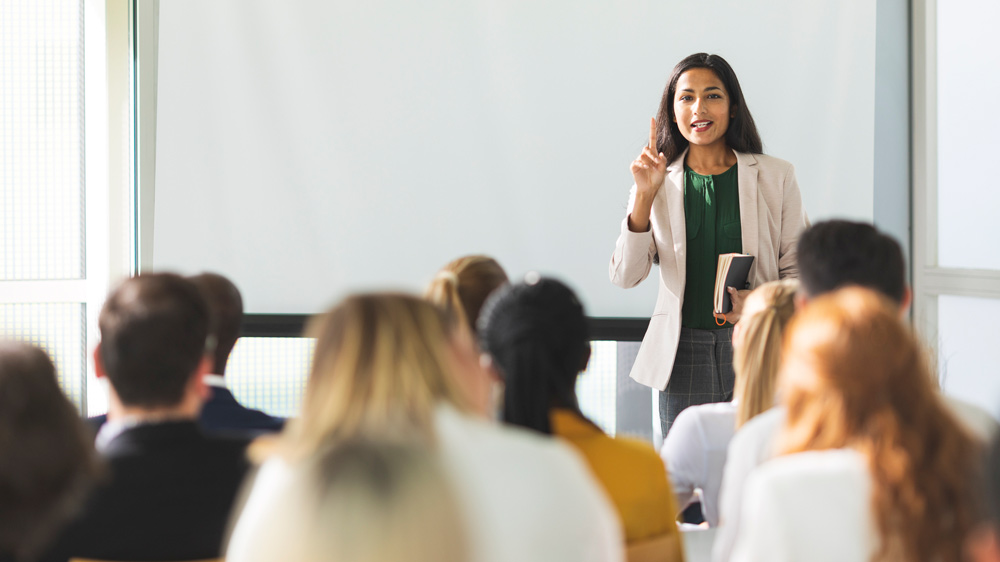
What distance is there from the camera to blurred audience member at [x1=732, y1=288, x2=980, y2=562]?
0.90m

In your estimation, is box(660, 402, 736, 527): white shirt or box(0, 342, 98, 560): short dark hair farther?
box(660, 402, 736, 527): white shirt

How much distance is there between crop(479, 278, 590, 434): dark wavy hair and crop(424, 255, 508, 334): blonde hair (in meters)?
0.33

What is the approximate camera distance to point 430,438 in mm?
826

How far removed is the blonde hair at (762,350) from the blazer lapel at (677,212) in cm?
85

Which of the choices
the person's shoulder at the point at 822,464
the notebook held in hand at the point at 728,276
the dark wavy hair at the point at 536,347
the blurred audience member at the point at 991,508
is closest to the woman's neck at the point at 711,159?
the notebook held in hand at the point at 728,276

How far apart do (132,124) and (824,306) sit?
9.96 feet

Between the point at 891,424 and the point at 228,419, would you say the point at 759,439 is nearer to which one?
the point at 891,424

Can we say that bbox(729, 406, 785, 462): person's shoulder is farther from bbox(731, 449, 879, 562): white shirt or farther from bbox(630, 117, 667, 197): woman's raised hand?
bbox(630, 117, 667, 197): woman's raised hand

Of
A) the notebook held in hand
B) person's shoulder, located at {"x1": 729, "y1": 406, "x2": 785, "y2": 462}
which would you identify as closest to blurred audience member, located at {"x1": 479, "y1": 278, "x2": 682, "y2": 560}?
person's shoulder, located at {"x1": 729, "y1": 406, "x2": 785, "y2": 462}

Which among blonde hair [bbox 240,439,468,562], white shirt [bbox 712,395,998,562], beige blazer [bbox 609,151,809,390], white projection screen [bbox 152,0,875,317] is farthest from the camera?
white projection screen [bbox 152,0,875,317]

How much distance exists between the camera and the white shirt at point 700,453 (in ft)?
5.10

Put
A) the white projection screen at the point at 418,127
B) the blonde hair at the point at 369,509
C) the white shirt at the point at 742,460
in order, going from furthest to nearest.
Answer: the white projection screen at the point at 418,127
the white shirt at the point at 742,460
the blonde hair at the point at 369,509

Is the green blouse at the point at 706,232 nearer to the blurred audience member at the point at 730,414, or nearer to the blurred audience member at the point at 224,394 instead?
the blurred audience member at the point at 730,414

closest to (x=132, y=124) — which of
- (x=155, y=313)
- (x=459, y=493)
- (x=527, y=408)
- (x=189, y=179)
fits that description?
(x=189, y=179)
